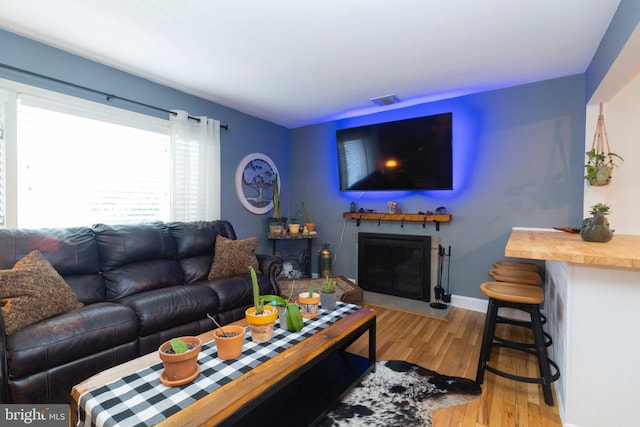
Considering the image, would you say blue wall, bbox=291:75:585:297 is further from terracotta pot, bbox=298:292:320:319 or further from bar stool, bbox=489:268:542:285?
Answer: terracotta pot, bbox=298:292:320:319

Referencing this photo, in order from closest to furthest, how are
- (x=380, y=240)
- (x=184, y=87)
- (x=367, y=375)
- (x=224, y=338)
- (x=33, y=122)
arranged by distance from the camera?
(x=224, y=338) → (x=367, y=375) → (x=33, y=122) → (x=184, y=87) → (x=380, y=240)

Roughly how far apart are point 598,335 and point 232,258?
2.64 metres

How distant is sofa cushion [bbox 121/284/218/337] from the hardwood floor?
4.04 feet

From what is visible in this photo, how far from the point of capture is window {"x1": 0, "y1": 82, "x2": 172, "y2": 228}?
2.25 meters

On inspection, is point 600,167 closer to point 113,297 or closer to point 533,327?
point 533,327

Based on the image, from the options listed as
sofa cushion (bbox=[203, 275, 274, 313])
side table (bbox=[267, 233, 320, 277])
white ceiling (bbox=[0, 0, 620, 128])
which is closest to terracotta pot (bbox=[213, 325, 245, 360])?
sofa cushion (bbox=[203, 275, 274, 313])

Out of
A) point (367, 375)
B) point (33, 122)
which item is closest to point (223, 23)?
point (33, 122)

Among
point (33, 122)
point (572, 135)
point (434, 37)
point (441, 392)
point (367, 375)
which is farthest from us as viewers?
point (572, 135)

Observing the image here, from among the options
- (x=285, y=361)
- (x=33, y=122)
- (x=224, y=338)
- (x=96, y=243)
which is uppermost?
(x=33, y=122)

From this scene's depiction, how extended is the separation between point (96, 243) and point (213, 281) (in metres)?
0.95

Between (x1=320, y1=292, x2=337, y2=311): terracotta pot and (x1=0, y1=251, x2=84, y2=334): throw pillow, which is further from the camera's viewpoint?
(x1=320, y1=292, x2=337, y2=311): terracotta pot

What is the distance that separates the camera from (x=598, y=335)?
57.7 inches

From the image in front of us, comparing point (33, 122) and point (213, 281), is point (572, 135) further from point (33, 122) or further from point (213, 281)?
point (33, 122)

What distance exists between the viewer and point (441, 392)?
5.96 ft
